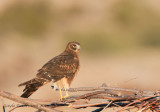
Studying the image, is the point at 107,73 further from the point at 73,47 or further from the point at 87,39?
the point at 73,47

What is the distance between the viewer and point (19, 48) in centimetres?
1623

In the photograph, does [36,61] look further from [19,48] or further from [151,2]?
[151,2]

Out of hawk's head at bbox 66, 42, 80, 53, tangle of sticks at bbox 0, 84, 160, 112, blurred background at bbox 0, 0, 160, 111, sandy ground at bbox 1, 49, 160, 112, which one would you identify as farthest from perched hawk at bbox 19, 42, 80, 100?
sandy ground at bbox 1, 49, 160, 112

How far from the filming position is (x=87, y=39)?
18531mm

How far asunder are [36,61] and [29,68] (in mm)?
892

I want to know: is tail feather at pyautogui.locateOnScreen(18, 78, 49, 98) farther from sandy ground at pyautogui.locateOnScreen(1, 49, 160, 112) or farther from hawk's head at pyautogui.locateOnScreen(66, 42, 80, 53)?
sandy ground at pyautogui.locateOnScreen(1, 49, 160, 112)

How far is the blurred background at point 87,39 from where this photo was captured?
1283 cm

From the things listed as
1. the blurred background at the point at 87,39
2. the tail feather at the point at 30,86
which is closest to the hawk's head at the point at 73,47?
the blurred background at the point at 87,39

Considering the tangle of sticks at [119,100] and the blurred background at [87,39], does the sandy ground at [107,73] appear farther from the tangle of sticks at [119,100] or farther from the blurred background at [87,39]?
the tangle of sticks at [119,100]

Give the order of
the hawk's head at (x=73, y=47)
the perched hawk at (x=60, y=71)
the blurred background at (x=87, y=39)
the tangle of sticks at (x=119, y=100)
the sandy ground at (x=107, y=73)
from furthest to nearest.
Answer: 1. the blurred background at (x=87, y=39)
2. the sandy ground at (x=107, y=73)
3. the hawk's head at (x=73, y=47)
4. the perched hawk at (x=60, y=71)
5. the tangle of sticks at (x=119, y=100)

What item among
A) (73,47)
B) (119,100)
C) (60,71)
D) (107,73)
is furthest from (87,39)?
(119,100)

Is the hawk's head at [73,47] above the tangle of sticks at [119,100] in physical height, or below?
above

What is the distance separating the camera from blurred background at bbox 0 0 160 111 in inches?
505

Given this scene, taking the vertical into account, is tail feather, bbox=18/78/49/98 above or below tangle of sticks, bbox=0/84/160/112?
above
